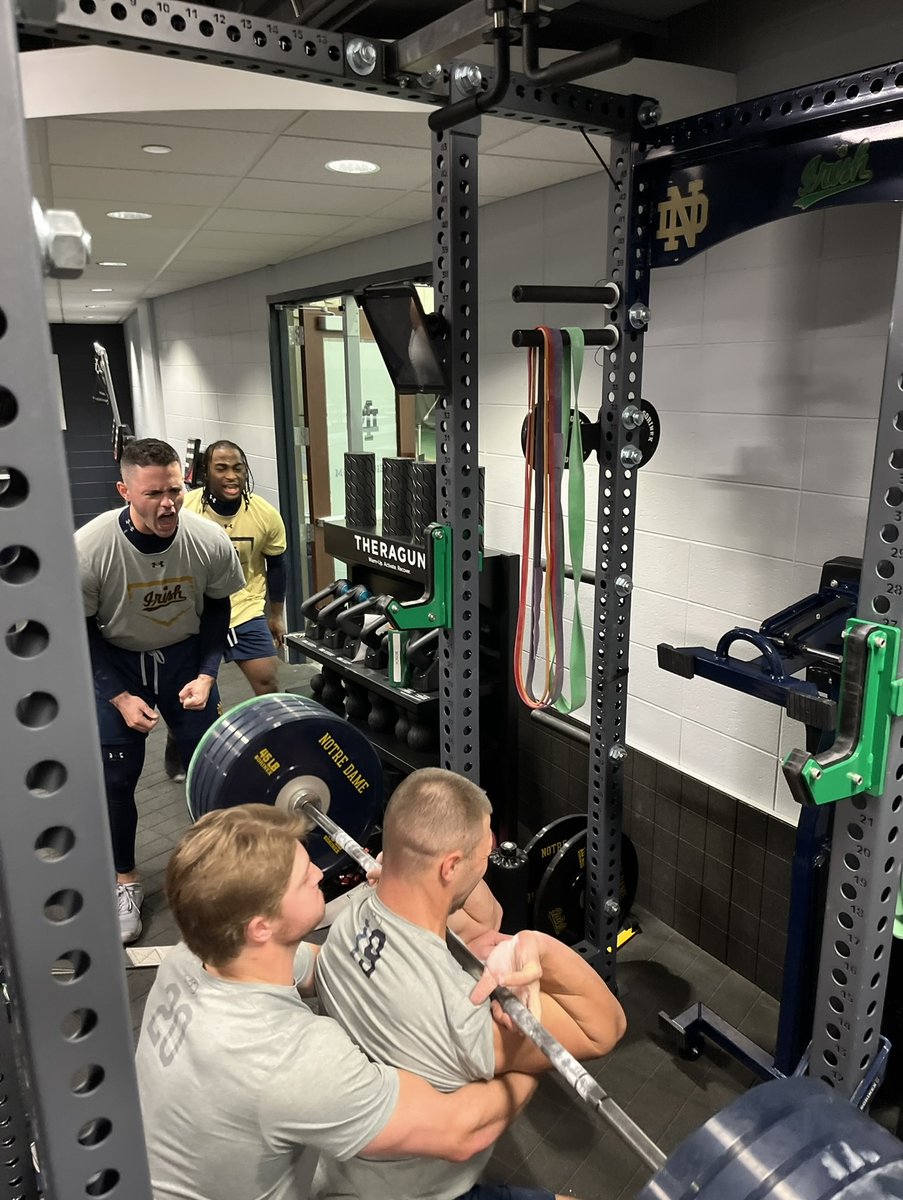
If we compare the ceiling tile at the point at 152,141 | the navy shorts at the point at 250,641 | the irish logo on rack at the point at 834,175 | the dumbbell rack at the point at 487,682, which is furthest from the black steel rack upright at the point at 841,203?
the navy shorts at the point at 250,641

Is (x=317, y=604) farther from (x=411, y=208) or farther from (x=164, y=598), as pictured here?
(x=411, y=208)

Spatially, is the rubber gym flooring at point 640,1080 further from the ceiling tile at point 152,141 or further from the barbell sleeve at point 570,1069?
the ceiling tile at point 152,141

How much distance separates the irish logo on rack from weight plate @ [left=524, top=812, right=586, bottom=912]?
5.78ft

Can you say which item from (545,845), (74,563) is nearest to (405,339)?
(74,563)

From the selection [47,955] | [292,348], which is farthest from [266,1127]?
[292,348]

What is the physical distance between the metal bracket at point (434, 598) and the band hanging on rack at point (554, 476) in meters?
0.19

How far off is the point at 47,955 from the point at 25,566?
296mm

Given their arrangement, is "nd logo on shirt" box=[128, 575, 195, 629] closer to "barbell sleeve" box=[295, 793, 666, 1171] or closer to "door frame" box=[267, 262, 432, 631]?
"barbell sleeve" box=[295, 793, 666, 1171]

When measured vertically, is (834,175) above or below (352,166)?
below

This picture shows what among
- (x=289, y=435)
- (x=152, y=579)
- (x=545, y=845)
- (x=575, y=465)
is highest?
(x=575, y=465)

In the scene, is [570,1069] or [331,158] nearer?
[570,1069]

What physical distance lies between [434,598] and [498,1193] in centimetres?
120

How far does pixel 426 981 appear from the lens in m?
1.33

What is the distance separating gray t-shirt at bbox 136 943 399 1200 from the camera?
1.14 m
